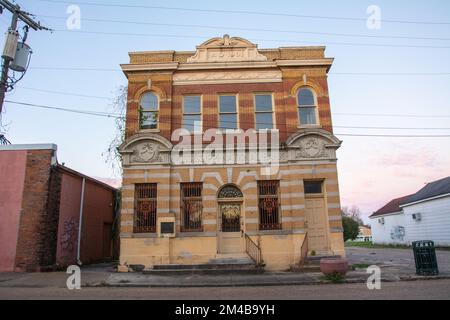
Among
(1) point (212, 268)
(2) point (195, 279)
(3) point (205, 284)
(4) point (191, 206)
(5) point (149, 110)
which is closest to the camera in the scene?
(3) point (205, 284)

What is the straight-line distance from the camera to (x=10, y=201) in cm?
1622

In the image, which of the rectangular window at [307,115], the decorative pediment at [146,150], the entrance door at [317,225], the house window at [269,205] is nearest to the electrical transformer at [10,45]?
the decorative pediment at [146,150]

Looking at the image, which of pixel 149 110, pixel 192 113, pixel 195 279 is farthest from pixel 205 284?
pixel 149 110

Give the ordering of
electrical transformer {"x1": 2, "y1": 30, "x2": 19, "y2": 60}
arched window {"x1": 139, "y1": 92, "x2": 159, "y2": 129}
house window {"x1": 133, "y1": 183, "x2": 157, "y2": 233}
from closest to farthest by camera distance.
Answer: house window {"x1": 133, "y1": 183, "x2": 157, "y2": 233}
electrical transformer {"x1": 2, "y1": 30, "x2": 19, "y2": 60}
arched window {"x1": 139, "y1": 92, "x2": 159, "y2": 129}

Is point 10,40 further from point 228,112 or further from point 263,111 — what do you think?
point 263,111

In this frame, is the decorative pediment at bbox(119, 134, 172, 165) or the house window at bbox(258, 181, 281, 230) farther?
the decorative pediment at bbox(119, 134, 172, 165)

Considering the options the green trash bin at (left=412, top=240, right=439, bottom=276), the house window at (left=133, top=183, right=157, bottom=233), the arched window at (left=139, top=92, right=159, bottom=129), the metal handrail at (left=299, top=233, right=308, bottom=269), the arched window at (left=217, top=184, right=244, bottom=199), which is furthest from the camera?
the arched window at (left=139, top=92, right=159, bottom=129)

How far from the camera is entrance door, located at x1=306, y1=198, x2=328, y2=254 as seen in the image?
16.1 m

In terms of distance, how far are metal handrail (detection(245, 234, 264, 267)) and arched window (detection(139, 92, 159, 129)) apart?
7.09 m

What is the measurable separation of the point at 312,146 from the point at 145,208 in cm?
832

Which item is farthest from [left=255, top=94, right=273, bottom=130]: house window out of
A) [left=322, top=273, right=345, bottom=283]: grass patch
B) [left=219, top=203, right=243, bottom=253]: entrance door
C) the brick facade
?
[left=322, top=273, right=345, bottom=283]: grass patch

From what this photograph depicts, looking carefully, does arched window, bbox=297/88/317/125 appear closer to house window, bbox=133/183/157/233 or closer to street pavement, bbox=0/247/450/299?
street pavement, bbox=0/247/450/299

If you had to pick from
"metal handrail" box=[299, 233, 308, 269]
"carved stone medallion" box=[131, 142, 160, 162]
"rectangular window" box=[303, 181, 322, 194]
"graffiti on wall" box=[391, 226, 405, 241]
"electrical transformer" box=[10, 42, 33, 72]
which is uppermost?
"electrical transformer" box=[10, 42, 33, 72]

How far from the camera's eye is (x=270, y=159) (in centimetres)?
1661
